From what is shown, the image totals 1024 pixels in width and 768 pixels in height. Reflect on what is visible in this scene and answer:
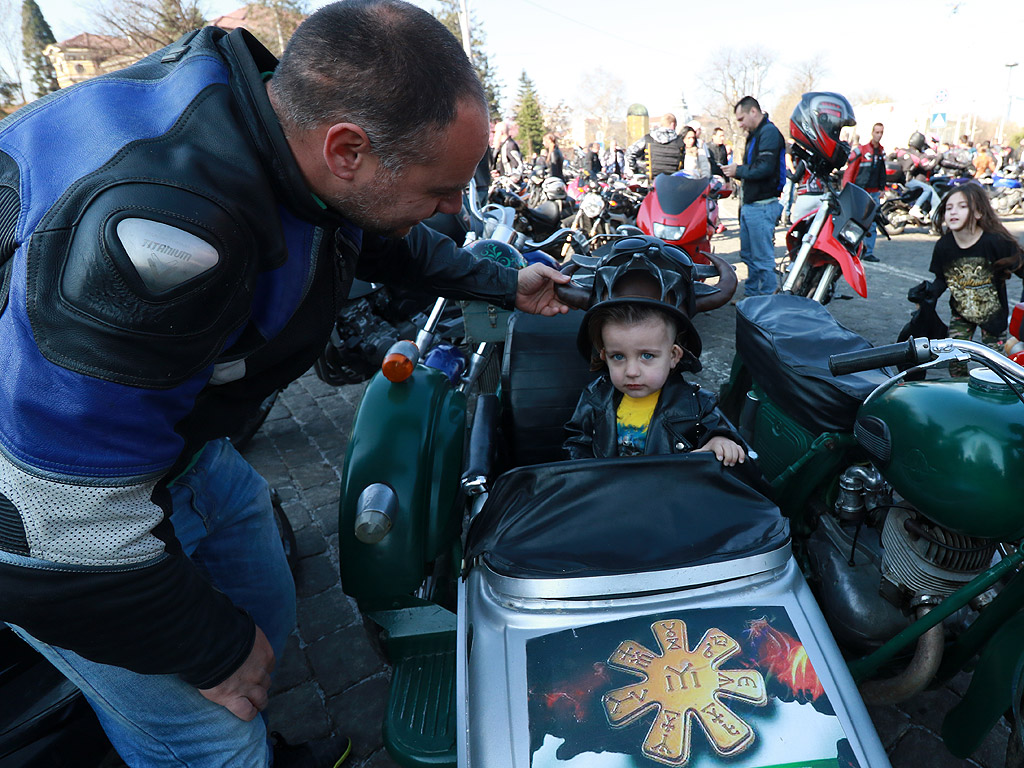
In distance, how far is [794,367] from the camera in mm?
2123

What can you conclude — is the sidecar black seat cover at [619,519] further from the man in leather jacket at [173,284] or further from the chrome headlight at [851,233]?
the chrome headlight at [851,233]

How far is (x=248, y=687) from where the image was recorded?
1209mm

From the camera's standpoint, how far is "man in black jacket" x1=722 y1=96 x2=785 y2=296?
20.8 feet

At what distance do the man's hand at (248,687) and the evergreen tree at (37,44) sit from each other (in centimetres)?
3694

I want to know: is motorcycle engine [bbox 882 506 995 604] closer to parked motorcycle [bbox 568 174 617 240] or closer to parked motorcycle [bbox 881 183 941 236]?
parked motorcycle [bbox 568 174 617 240]

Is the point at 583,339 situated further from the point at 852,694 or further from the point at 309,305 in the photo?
the point at 852,694

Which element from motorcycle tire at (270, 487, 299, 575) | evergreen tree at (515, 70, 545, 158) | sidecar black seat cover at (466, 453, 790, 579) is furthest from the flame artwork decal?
evergreen tree at (515, 70, 545, 158)

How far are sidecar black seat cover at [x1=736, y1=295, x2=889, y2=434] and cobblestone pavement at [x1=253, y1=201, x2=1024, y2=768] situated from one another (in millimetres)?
981

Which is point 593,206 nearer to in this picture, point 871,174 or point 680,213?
point 680,213

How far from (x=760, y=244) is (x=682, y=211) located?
1.19 metres

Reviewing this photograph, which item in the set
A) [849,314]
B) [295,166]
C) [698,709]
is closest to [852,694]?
[698,709]

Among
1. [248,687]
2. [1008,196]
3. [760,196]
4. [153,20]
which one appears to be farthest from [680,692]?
[153,20]

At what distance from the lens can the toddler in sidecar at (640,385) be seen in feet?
6.37

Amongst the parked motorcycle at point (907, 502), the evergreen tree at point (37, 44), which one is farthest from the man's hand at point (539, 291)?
the evergreen tree at point (37, 44)
